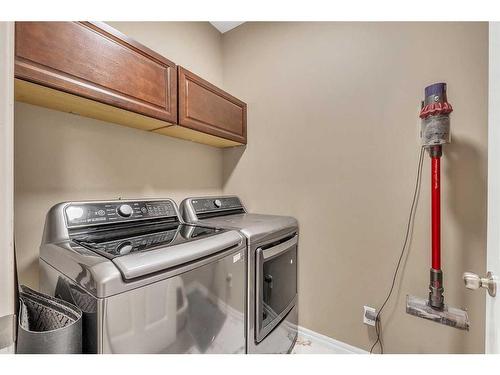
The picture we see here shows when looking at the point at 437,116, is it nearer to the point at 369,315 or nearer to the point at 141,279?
the point at 369,315

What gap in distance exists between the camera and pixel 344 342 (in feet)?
4.85

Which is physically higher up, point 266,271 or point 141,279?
point 141,279

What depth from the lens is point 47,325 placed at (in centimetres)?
70

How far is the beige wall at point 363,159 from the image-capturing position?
1.13m

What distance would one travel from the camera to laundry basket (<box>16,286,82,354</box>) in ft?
1.99

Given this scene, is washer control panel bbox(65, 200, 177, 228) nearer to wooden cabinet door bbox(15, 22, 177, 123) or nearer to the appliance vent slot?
the appliance vent slot

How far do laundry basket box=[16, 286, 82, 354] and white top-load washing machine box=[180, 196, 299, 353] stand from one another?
0.72 metres

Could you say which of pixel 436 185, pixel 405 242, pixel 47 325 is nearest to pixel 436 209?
pixel 436 185

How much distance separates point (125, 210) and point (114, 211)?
0.05 meters

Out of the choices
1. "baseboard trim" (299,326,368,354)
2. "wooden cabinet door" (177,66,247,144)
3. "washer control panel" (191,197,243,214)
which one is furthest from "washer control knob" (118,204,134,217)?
"baseboard trim" (299,326,368,354)

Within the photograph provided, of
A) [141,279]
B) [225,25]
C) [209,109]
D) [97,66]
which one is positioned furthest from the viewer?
[225,25]

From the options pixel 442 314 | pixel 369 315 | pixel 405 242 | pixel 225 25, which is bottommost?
pixel 369 315

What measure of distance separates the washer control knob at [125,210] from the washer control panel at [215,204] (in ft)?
1.46
